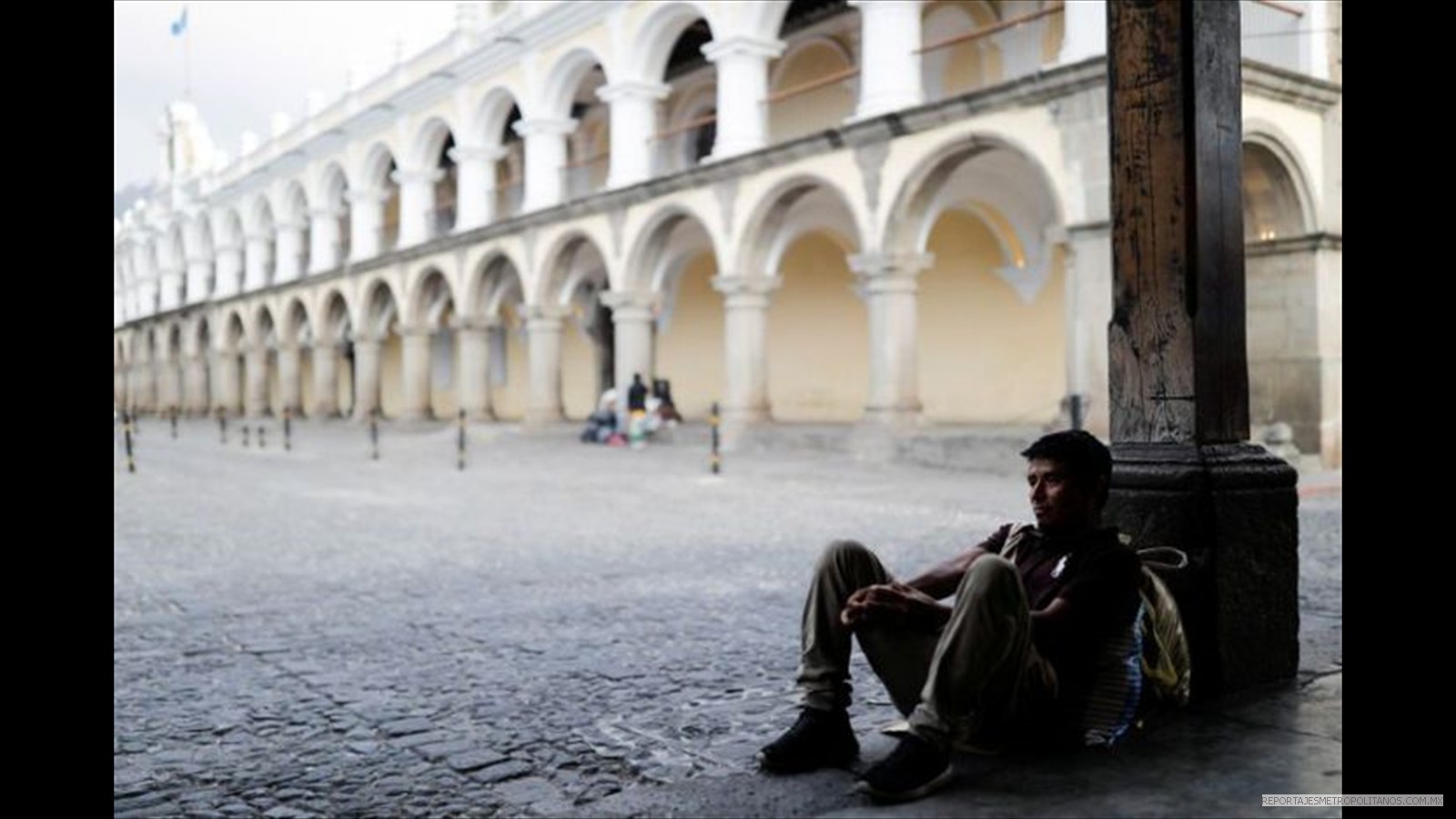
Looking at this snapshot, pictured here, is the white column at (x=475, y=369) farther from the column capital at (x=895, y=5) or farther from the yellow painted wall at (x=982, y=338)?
the column capital at (x=895, y=5)

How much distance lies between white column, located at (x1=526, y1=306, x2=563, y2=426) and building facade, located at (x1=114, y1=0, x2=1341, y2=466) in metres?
0.07

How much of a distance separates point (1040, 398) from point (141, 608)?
16.3 meters

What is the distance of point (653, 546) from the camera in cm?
835

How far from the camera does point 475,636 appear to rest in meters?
5.39

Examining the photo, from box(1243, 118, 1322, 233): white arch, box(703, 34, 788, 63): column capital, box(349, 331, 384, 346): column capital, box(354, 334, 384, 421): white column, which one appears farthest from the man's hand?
box(349, 331, 384, 346): column capital

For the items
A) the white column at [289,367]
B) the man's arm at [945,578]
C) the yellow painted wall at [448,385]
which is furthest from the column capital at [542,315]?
the man's arm at [945,578]

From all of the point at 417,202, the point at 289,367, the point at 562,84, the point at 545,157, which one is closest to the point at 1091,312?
the point at 562,84

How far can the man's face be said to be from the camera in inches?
126

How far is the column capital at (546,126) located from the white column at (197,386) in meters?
26.4

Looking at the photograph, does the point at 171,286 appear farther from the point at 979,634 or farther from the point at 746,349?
the point at 979,634

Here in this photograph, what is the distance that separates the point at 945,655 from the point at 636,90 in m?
20.4

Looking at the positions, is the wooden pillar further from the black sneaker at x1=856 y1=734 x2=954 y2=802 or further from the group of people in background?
the group of people in background

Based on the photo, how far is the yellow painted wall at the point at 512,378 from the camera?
3316cm
